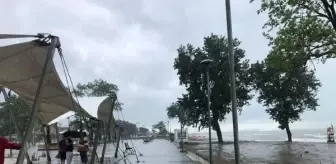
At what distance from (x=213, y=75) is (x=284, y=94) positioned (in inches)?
340

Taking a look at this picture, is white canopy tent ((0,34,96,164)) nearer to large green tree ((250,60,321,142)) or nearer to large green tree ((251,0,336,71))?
large green tree ((251,0,336,71))

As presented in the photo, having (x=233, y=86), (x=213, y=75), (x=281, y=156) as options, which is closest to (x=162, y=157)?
(x=281, y=156)

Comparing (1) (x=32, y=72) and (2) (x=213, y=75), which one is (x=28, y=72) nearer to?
(1) (x=32, y=72)

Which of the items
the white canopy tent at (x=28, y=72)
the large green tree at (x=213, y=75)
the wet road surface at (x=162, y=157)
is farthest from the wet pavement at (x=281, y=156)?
the large green tree at (x=213, y=75)

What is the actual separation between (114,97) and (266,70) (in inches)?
1347

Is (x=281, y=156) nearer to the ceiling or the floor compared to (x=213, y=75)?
nearer to the floor

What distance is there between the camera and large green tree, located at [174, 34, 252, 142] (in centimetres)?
4991

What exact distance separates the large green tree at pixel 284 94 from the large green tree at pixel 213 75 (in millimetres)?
1725

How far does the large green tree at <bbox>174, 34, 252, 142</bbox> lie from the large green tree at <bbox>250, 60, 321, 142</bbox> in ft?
5.66

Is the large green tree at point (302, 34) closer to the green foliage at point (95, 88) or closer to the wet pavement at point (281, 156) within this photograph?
the wet pavement at point (281, 156)

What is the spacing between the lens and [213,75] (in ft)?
164

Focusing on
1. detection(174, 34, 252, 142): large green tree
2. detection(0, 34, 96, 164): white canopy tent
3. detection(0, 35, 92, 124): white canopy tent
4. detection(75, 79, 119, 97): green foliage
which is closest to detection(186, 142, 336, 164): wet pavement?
detection(0, 35, 92, 124): white canopy tent

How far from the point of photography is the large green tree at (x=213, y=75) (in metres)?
49.9

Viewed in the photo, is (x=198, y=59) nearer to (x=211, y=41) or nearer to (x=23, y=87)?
(x=211, y=41)
